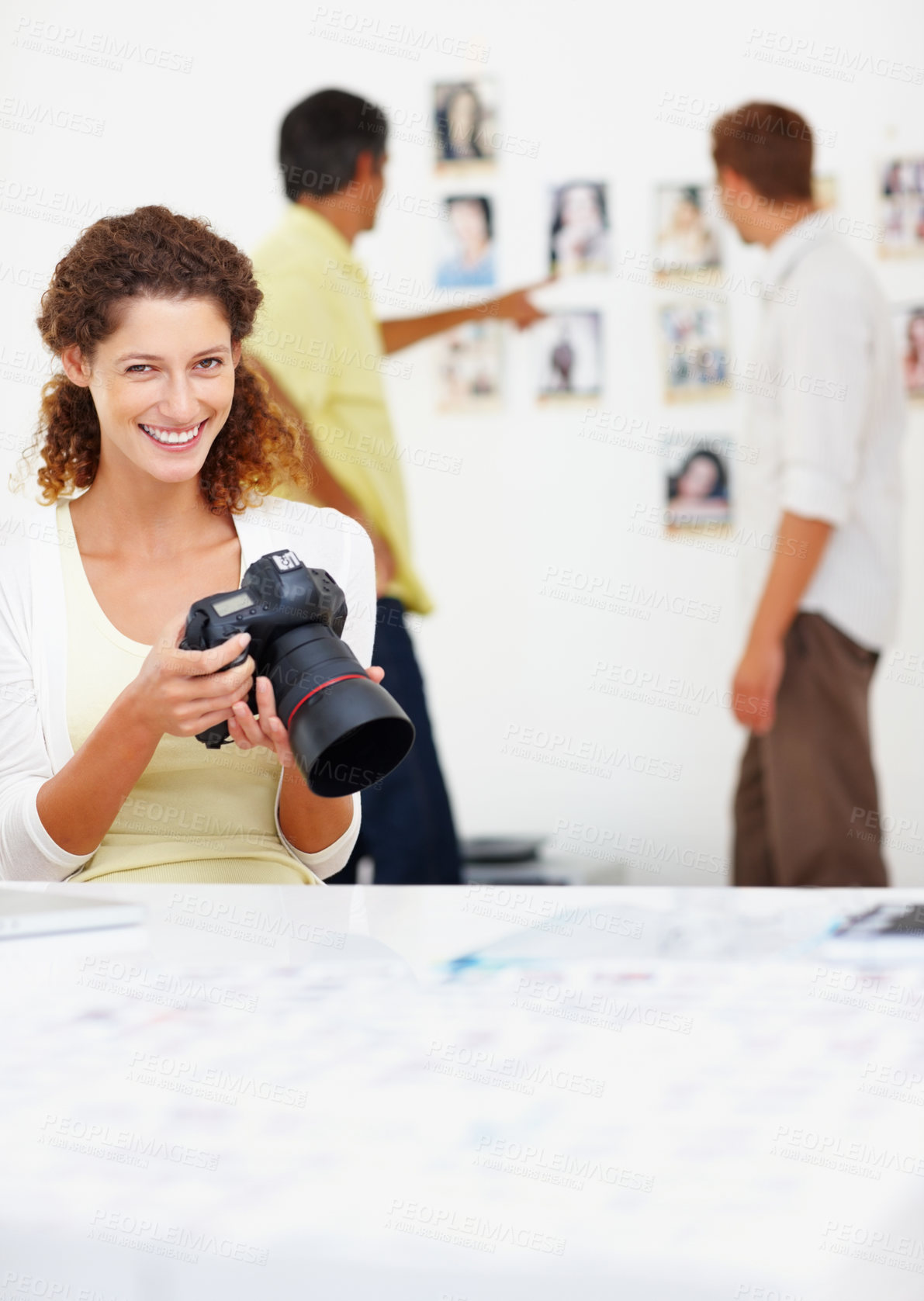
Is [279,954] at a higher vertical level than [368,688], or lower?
lower

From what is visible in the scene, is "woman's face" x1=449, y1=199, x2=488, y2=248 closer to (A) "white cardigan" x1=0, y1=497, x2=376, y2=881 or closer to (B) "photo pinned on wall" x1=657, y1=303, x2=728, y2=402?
(B) "photo pinned on wall" x1=657, y1=303, x2=728, y2=402

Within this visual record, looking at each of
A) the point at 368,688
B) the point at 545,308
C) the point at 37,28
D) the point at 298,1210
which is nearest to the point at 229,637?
the point at 368,688

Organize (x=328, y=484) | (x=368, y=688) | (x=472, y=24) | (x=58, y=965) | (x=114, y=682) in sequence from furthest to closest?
(x=472, y=24) < (x=328, y=484) < (x=114, y=682) < (x=368, y=688) < (x=58, y=965)

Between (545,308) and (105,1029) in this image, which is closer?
(105,1029)

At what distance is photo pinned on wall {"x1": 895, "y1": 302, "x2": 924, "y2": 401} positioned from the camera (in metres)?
2.46

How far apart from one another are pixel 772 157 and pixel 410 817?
1.20 m

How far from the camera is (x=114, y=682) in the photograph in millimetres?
1012

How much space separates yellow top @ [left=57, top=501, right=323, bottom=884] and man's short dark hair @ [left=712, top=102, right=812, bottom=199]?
1.50 metres

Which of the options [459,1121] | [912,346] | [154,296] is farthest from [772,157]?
[459,1121]

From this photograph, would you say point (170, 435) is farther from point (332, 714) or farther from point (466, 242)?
point (466, 242)

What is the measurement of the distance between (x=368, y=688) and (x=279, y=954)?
0.17 metres

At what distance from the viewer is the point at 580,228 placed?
8.33ft

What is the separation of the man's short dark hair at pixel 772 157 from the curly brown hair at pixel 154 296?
1210mm

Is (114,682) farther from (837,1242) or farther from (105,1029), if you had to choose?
(837,1242)
